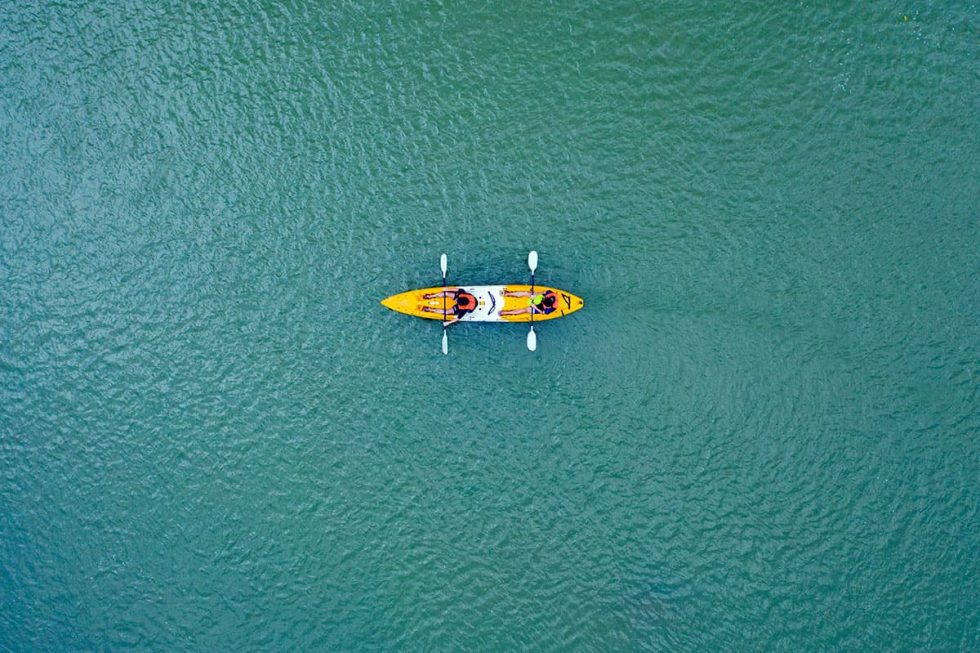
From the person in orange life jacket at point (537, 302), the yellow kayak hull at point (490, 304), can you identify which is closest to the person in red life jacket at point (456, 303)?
the yellow kayak hull at point (490, 304)

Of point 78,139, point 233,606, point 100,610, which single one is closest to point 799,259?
point 233,606

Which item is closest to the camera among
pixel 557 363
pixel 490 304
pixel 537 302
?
pixel 537 302

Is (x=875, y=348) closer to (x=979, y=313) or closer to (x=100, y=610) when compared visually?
(x=979, y=313)

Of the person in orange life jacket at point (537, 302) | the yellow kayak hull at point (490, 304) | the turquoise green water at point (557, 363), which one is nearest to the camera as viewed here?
the person in orange life jacket at point (537, 302)

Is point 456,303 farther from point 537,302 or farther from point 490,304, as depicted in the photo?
point 537,302

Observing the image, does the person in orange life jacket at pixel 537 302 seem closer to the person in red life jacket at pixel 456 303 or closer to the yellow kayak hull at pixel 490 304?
the yellow kayak hull at pixel 490 304

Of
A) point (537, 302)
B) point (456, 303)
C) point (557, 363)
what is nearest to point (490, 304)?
point (456, 303)
